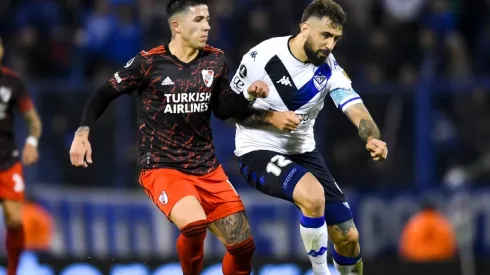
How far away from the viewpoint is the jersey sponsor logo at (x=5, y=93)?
11.4 metres

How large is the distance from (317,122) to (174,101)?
17.9 ft

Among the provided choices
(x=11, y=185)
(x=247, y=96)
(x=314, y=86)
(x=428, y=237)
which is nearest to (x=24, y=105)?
(x=11, y=185)

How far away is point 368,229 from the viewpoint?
14.7 meters

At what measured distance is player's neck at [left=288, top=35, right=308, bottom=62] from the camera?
9305mm

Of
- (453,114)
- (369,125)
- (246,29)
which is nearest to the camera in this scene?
(369,125)

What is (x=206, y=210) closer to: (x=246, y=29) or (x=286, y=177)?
(x=286, y=177)

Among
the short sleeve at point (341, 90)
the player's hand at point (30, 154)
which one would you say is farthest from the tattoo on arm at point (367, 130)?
the player's hand at point (30, 154)

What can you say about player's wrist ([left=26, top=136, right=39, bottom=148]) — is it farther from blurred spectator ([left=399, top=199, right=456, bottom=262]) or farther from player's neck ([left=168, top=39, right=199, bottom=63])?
blurred spectator ([left=399, top=199, right=456, bottom=262])

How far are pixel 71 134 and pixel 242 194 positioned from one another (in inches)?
85.3

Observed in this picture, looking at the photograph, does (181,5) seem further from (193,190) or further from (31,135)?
(31,135)

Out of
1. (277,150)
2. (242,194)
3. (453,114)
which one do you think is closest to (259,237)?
(242,194)

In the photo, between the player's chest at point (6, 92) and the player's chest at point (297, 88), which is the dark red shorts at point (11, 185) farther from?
the player's chest at point (297, 88)

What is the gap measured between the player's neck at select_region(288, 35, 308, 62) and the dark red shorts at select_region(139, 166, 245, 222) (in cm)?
105

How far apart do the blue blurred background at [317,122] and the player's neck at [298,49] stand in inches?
202
